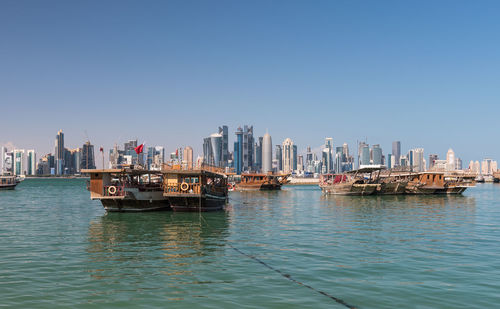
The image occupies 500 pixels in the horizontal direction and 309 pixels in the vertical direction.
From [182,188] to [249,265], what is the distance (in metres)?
20.6

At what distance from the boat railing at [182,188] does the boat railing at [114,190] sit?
432 cm

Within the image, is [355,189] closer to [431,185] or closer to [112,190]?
[431,185]

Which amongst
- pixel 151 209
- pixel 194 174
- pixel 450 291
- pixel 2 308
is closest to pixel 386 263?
pixel 450 291

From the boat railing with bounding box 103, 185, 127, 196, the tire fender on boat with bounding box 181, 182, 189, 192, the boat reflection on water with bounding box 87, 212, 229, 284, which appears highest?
the tire fender on boat with bounding box 181, 182, 189, 192

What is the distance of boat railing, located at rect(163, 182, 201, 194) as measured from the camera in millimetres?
36500

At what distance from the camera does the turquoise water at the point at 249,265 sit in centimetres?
1257

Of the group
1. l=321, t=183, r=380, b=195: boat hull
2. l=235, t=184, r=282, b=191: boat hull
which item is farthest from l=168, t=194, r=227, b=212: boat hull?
l=235, t=184, r=282, b=191: boat hull

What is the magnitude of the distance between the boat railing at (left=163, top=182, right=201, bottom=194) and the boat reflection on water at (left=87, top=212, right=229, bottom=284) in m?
2.42

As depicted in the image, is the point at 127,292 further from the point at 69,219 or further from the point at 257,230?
the point at 69,219

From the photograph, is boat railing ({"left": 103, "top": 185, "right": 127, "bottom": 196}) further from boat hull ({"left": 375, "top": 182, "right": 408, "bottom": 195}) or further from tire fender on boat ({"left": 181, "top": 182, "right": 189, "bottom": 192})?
boat hull ({"left": 375, "top": 182, "right": 408, "bottom": 195})

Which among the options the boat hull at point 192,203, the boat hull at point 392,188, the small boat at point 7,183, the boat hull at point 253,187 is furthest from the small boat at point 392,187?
the small boat at point 7,183

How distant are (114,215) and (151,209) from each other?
12.5 ft

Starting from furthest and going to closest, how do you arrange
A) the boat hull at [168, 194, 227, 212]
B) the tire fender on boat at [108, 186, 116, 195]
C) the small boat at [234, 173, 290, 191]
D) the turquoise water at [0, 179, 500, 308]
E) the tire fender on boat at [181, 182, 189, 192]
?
the small boat at [234, 173, 290, 191] < the boat hull at [168, 194, 227, 212] < the tire fender on boat at [108, 186, 116, 195] < the tire fender on boat at [181, 182, 189, 192] < the turquoise water at [0, 179, 500, 308]

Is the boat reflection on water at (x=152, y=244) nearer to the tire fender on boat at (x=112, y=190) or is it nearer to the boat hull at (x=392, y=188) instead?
the tire fender on boat at (x=112, y=190)
